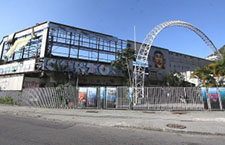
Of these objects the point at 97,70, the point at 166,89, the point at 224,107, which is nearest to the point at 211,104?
the point at 224,107

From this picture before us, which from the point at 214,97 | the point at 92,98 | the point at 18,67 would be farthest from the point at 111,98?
the point at 18,67

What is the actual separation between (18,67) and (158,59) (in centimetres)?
3366

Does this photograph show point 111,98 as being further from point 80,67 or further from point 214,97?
point 80,67

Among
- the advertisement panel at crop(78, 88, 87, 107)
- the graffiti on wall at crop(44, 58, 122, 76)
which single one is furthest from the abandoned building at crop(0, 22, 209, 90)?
the advertisement panel at crop(78, 88, 87, 107)

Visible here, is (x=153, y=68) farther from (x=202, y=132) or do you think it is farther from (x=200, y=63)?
(x=202, y=132)

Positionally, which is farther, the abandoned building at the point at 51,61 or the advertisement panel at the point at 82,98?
the abandoned building at the point at 51,61

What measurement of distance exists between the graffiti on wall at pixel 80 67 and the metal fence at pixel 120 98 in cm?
792

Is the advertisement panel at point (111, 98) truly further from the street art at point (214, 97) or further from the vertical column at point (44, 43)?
the vertical column at point (44, 43)

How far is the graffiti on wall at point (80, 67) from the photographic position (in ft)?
75.7

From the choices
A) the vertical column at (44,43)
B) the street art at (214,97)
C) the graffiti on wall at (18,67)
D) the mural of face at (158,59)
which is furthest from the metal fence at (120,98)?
the mural of face at (158,59)

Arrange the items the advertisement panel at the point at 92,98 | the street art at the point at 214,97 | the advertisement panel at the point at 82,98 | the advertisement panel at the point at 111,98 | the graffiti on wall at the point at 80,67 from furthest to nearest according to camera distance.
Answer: the graffiti on wall at the point at 80,67, the advertisement panel at the point at 82,98, the advertisement panel at the point at 92,98, the advertisement panel at the point at 111,98, the street art at the point at 214,97

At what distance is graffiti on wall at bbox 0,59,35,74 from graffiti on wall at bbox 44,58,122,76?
3.31 meters

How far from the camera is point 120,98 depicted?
14.2 m

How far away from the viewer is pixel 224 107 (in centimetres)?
1266
